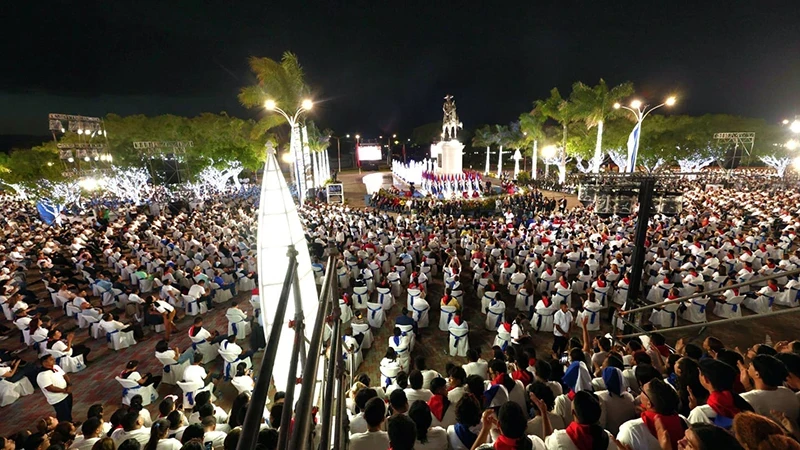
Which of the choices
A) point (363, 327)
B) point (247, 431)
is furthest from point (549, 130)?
point (247, 431)

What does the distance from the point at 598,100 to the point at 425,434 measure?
1232 inches

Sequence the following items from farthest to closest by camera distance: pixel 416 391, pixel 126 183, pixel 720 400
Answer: pixel 126 183 < pixel 416 391 < pixel 720 400

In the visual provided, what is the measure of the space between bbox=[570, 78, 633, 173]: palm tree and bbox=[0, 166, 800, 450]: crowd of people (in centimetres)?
1020

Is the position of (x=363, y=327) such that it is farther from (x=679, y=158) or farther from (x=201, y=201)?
(x=679, y=158)

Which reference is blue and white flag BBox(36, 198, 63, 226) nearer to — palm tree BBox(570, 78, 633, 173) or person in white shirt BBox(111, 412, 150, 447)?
person in white shirt BBox(111, 412, 150, 447)

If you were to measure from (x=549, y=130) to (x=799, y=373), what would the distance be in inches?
1637

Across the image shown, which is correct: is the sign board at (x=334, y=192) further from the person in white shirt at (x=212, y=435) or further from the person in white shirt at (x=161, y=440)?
the person in white shirt at (x=161, y=440)

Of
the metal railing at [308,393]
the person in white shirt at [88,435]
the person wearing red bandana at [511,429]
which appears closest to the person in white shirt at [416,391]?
the person wearing red bandana at [511,429]

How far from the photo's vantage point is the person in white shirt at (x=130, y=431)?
13.8ft

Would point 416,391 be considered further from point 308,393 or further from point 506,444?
point 308,393

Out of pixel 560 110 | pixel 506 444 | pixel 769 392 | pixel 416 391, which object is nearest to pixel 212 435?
pixel 416 391

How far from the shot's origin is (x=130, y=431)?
13.9 ft

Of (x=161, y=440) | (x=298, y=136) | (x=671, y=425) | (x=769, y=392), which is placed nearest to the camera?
(x=671, y=425)

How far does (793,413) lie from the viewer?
3203mm
